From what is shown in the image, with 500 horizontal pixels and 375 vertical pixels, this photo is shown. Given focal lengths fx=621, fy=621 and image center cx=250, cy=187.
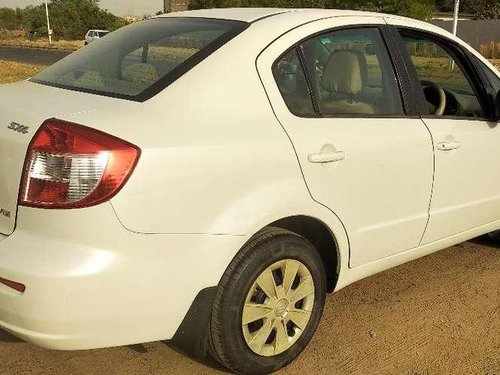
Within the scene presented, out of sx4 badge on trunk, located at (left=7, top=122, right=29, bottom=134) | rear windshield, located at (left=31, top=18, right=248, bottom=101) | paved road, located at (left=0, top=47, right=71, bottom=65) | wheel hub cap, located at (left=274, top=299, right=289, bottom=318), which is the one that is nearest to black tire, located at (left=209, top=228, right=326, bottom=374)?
wheel hub cap, located at (left=274, top=299, right=289, bottom=318)

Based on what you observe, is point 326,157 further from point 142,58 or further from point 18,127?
point 18,127

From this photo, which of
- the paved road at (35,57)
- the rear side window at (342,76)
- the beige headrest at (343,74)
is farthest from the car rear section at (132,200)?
the paved road at (35,57)

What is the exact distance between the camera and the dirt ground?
2.97 m

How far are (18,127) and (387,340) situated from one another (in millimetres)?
2102

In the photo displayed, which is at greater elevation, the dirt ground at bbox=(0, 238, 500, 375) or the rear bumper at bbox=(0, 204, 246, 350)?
the rear bumper at bbox=(0, 204, 246, 350)

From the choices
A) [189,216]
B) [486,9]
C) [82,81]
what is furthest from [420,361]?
[486,9]

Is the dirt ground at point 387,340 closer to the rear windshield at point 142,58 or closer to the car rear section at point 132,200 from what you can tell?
the car rear section at point 132,200

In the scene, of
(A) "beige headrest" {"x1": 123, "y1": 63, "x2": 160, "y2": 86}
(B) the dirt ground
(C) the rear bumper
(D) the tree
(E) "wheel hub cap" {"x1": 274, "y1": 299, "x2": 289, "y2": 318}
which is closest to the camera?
(C) the rear bumper

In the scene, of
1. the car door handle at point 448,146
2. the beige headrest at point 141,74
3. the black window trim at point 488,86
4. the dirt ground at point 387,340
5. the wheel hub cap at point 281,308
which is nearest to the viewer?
the beige headrest at point 141,74

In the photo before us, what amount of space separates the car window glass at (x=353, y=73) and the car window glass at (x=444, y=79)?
31 centimetres

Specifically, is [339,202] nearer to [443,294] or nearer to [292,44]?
[292,44]

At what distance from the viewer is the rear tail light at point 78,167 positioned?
225cm

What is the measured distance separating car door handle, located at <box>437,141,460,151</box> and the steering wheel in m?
0.24

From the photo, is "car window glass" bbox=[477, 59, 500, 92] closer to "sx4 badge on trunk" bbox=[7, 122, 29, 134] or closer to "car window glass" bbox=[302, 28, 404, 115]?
"car window glass" bbox=[302, 28, 404, 115]
